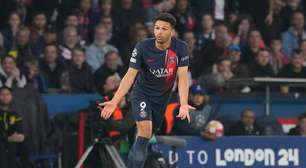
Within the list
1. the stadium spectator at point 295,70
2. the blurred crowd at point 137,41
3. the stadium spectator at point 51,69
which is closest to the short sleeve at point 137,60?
the blurred crowd at point 137,41

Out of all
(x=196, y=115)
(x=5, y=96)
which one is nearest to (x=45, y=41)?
(x=5, y=96)

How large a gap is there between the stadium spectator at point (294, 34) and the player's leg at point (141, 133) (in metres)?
8.10

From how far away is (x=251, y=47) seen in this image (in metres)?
20.8

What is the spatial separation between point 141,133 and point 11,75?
4489 millimetres

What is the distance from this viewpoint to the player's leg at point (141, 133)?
13852 mm

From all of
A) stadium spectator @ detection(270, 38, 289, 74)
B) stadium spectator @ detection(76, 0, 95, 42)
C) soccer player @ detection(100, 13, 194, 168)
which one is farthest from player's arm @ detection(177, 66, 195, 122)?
stadium spectator @ detection(270, 38, 289, 74)

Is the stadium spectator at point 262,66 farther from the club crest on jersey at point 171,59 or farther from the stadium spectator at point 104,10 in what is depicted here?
the club crest on jersey at point 171,59

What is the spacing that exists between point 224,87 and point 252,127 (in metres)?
1.47

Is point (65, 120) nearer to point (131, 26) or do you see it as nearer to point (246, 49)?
point (131, 26)

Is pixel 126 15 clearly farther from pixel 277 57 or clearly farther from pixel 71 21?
pixel 277 57

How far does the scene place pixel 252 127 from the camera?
18.0 m

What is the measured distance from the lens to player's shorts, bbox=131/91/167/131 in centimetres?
1395

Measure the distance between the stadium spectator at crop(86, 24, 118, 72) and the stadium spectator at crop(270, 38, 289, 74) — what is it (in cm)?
299

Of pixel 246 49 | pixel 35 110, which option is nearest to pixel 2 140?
pixel 35 110
